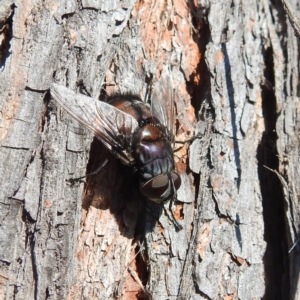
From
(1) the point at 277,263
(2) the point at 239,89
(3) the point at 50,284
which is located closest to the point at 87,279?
(3) the point at 50,284

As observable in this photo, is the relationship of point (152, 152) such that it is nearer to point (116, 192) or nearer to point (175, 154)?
point (175, 154)

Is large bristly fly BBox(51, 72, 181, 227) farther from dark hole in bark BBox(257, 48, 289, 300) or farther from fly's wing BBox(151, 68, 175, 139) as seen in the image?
dark hole in bark BBox(257, 48, 289, 300)

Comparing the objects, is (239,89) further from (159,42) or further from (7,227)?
(7,227)

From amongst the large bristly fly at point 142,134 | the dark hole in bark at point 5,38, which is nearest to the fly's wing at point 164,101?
the large bristly fly at point 142,134

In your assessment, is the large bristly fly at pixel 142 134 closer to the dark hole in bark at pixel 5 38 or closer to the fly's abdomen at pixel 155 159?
the fly's abdomen at pixel 155 159

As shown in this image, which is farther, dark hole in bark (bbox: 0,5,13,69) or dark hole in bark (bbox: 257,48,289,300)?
dark hole in bark (bbox: 257,48,289,300)

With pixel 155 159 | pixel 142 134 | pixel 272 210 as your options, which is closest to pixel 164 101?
pixel 142 134

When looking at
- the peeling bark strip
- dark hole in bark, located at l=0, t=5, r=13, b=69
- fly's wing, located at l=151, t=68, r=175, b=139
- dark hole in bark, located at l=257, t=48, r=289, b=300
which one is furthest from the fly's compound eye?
dark hole in bark, located at l=0, t=5, r=13, b=69
